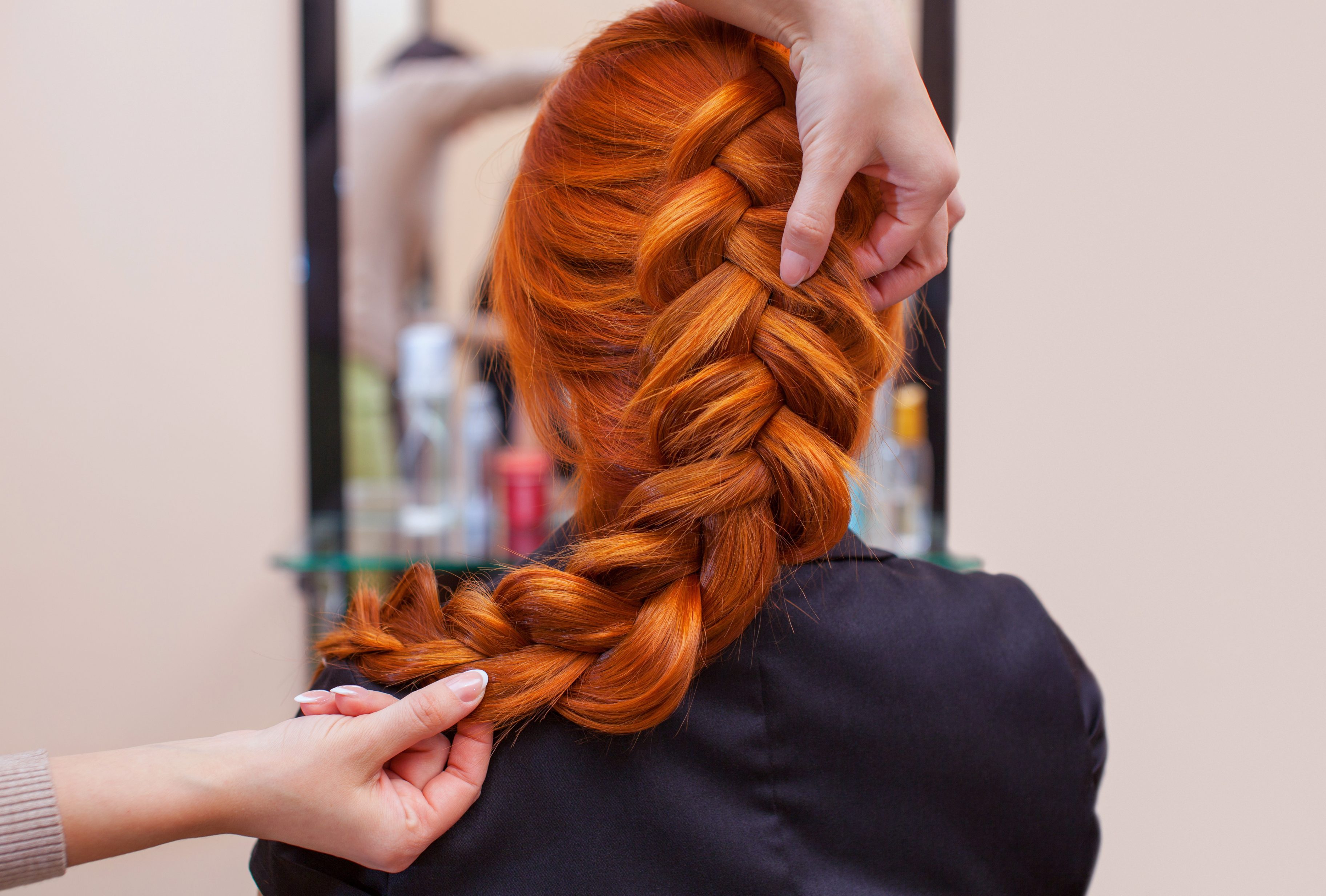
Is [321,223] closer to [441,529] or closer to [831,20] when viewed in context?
[441,529]

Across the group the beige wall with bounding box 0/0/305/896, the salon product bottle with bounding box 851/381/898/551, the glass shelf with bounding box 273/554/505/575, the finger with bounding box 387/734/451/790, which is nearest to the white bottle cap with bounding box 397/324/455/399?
the beige wall with bounding box 0/0/305/896

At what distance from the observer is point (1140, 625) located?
1.01m

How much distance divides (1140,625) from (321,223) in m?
1.27

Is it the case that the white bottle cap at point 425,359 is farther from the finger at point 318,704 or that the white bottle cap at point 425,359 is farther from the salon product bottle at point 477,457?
the finger at point 318,704

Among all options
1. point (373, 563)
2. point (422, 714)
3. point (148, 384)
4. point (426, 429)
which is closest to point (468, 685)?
point (422, 714)

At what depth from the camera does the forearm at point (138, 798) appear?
0.45 metres

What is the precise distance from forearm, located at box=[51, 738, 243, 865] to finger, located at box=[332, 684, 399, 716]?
0.07 meters

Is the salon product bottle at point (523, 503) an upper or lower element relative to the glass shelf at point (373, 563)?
upper

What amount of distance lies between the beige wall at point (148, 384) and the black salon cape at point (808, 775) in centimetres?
71

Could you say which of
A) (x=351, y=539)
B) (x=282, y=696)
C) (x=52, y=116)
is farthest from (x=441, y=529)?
(x=52, y=116)

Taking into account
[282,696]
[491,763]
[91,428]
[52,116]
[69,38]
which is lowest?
[282,696]

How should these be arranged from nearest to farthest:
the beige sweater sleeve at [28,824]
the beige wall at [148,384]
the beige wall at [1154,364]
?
the beige sweater sleeve at [28,824] → the beige wall at [1154,364] → the beige wall at [148,384]

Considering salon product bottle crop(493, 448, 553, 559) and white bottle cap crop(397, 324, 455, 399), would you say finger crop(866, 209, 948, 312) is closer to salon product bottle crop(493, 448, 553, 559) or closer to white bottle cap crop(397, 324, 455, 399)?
salon product bottle crop(493, 448, 553, 559)

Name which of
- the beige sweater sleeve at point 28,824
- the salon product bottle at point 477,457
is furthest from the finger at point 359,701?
the salon product bottle at point 477,457
